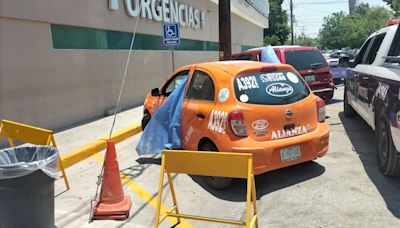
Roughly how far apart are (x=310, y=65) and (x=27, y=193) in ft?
27.6

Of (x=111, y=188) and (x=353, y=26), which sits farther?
(x=353, y=26)

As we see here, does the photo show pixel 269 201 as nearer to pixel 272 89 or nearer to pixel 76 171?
pixel 272 89

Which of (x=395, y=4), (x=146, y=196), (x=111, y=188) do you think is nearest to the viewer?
(x=111, y=188)

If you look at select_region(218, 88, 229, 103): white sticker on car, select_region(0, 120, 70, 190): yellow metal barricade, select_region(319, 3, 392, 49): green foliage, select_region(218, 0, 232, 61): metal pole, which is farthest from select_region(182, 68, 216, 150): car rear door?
select_region(319, 3, 392, 49): green foliage

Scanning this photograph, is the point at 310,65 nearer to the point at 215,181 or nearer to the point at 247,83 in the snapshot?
the point at 247,83

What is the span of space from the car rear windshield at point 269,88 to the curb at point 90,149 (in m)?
3.30

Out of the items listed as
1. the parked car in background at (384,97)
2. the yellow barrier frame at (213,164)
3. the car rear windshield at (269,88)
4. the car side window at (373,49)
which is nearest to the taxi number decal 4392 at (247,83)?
the car rear windshield at (269,88)

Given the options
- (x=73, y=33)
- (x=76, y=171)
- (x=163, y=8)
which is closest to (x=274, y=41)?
(x=163, y=8)

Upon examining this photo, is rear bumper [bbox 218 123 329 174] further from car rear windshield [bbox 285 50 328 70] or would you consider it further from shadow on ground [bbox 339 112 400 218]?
car rear windshield [bbox 285 50 328 70]

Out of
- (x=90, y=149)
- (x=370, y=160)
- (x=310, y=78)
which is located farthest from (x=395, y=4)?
(x=90, y=149)

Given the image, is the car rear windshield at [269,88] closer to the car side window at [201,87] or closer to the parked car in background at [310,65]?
the car side window at [201,87]

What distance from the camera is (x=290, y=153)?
5.24 m

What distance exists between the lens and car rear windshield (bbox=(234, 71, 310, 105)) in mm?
5316

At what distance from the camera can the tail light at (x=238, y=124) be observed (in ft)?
16.6
